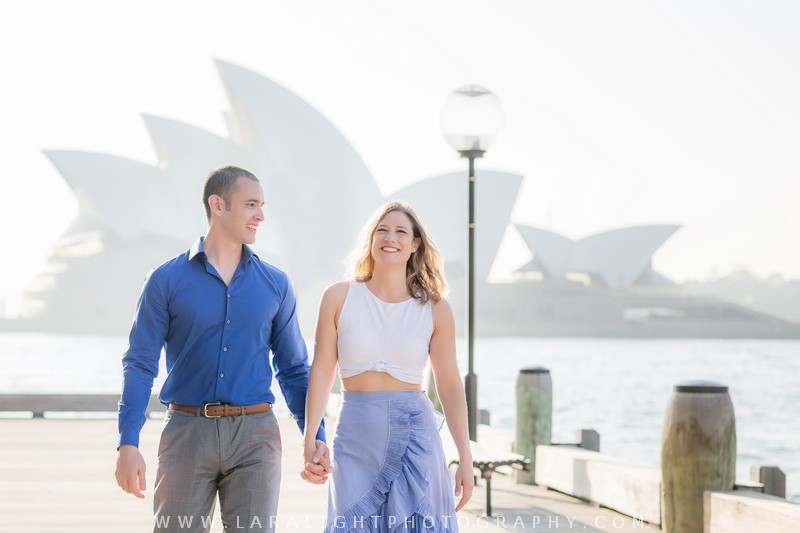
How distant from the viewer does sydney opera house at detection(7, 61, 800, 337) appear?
48438 millimetres

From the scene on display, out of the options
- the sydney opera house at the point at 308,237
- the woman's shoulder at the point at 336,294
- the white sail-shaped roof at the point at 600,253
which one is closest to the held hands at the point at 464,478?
the woman's shoulder at the point at 336,294

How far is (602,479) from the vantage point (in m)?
5.78

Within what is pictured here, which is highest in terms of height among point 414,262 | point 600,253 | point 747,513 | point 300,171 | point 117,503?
point 300,171

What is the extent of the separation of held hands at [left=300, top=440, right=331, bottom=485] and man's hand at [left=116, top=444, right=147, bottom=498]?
0.35 metres

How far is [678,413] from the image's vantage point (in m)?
4.59

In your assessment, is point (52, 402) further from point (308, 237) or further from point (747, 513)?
point (308, 237)

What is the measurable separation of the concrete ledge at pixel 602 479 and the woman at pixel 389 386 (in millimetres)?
2612

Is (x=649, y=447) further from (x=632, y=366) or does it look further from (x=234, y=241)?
(x=632, y=366)

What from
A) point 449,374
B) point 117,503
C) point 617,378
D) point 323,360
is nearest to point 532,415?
point 117,503

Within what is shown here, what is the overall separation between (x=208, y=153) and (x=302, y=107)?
4670 millimetres

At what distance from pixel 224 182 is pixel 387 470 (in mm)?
742

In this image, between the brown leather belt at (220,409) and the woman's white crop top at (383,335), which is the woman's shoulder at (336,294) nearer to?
the woman's white crop top at (383,335)

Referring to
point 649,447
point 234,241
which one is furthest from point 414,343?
Answer: point 649,447

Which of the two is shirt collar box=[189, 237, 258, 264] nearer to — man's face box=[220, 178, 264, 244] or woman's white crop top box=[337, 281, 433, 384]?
man's face box=[220, 178, 264, 244]
